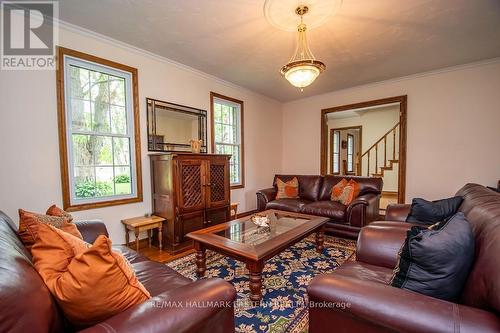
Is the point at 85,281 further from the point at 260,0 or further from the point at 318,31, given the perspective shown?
the point at 318,31

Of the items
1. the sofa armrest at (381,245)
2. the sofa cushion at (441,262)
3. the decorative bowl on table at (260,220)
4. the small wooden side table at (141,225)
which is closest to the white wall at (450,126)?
the sofa armrest at (381,245)

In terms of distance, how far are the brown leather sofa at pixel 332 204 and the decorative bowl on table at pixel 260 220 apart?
0.98m

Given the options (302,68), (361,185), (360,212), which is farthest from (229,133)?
(360,212)

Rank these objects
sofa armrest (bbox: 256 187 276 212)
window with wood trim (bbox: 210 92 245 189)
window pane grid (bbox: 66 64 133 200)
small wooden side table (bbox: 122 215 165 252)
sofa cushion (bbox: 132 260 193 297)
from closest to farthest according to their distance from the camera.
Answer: sofa cushion (bbox: 132 260 193 297)
window pane grid (bbox: 66 64 133 200)
small wooden side table (bbox: 122 215 165 252)
sofa armrest (bbox: 256 187 276 212)
window with wood trim (bbox: 210 92 245 189)

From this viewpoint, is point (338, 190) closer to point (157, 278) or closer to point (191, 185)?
point (191, 185)

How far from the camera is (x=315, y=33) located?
2580 millimetres

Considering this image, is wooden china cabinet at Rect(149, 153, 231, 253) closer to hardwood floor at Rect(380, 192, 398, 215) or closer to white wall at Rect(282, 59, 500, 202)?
white wall at Rect(282, 59, 500, 202)

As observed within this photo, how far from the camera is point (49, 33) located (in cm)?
236

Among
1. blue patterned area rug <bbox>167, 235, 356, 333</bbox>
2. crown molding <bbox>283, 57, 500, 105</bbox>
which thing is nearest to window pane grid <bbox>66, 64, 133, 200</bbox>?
blue patterned area rug <bbox>167, 235, 356, 333</bbox>

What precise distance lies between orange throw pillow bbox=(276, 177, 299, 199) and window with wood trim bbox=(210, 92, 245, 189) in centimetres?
79

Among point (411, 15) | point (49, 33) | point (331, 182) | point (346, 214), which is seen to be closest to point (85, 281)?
point (49, 33)

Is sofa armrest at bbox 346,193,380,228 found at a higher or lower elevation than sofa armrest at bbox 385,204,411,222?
lower

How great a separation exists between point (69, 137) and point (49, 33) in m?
1.10

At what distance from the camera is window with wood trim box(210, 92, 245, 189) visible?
4090 mm
